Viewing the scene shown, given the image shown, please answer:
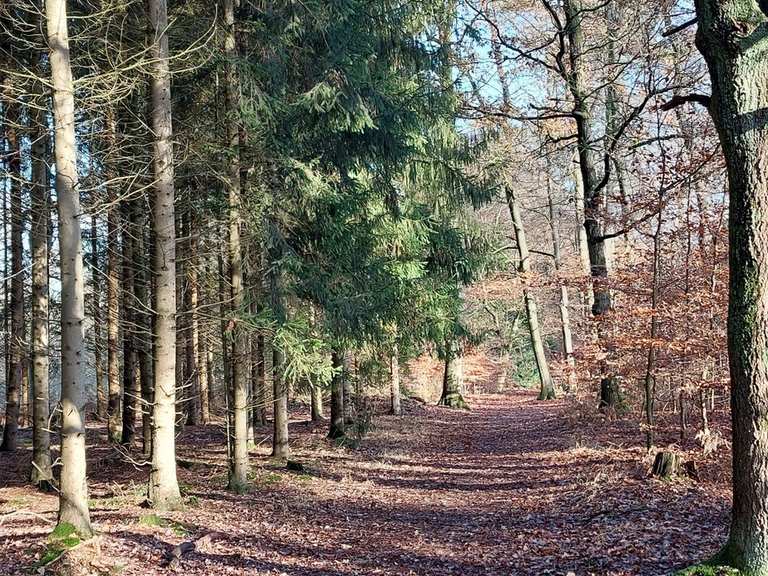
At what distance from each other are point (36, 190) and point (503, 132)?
11.9 m

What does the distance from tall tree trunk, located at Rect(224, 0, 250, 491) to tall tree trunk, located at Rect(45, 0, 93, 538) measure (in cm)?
315

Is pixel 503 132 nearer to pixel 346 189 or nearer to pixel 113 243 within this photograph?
pixel 346 189

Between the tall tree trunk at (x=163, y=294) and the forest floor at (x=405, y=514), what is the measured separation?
22.2 inches

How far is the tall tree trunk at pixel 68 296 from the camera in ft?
18.9

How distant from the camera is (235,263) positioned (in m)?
9.27

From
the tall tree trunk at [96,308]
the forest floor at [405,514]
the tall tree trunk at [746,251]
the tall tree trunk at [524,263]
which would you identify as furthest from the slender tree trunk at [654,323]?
the tall tree trunk at [524,263]

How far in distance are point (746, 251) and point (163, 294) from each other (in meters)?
6.33

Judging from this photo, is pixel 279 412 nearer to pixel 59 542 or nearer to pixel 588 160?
pixel 59 542

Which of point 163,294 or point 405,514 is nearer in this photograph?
point 163,294

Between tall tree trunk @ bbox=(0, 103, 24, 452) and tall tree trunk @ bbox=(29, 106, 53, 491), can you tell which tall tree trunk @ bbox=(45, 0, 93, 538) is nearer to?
tall tree trunk @ bbox=(29, 106, 53, 491)

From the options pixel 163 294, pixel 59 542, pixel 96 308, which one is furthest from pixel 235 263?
pixel 59 542

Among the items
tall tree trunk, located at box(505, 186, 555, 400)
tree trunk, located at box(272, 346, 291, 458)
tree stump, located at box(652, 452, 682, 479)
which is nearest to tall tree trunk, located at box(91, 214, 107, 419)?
tree trunk, located at box(272, 346, 291, 458)

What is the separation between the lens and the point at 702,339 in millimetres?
8195

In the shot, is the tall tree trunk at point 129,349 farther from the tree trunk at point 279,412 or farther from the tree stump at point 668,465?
the tree stump at point 668,465
